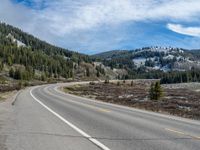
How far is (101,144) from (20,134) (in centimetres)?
357

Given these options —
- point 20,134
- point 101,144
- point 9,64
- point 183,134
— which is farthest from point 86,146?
point 9,64

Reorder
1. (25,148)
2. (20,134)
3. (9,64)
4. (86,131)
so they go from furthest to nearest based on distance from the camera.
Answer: (9,64), (86,131), (20,134), (25,148)

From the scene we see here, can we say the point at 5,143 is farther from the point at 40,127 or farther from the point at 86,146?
the point at 40,127

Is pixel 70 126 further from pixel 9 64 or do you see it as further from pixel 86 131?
pixel 9 64

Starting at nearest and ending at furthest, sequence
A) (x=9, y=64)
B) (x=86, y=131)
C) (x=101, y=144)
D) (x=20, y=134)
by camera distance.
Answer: (x=101, y=144)
(x=20, y=134)
(x=86, y=131)
(x=9, y=64)

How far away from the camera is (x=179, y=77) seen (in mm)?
194750

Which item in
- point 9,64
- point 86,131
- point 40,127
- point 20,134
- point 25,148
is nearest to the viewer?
point 25,148

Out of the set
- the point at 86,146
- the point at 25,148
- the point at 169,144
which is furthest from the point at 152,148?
the point at 25,148

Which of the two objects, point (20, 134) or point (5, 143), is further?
point (20, 134)

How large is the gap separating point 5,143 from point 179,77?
7404 inches

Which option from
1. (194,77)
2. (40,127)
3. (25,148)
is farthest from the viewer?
(194,77)

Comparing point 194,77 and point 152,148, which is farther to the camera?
point 194,77

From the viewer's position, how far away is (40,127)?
52.4 ft

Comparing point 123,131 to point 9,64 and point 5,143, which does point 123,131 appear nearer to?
point 5,143
